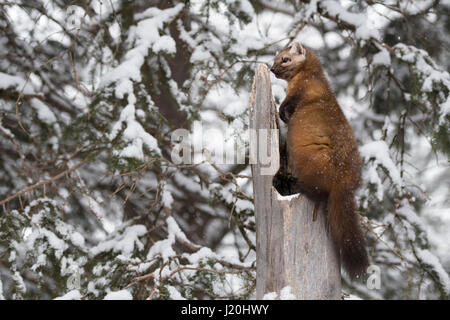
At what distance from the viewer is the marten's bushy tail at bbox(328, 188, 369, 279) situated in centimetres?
274

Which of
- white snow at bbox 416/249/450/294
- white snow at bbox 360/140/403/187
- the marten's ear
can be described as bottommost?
white snow at bbox 416/249/450/294

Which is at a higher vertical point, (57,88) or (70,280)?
(57,88)

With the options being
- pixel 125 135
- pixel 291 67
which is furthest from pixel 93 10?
pixel 291 67

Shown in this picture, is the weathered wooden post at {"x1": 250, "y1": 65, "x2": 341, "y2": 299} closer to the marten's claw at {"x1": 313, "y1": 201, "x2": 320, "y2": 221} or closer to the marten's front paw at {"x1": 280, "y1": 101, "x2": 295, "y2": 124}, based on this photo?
the marten's claw at {"x1": 313, "y1": 201, "x2": 320, "y2": 221}

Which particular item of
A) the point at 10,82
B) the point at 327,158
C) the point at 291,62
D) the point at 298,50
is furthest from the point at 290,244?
the point at 10,82

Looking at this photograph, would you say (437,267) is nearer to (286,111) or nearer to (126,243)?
(286,111)

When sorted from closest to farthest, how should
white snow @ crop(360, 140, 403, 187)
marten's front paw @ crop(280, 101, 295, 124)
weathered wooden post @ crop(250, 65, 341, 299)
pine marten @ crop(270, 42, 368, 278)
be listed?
weathered wooden post @ crop(250, 65, 341, 299), pine marten @ crop(270, 42, 368, 278), marten's front paw @ crop(280, 101, 295, 124), white snow @ crop(360, 140, 403, 187)

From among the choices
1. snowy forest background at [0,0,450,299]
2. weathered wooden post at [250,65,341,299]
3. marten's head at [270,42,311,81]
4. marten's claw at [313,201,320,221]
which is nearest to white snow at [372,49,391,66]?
snowy forest background at [0,0,450,299]

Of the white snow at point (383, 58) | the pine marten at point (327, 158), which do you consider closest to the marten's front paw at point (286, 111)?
the pine marten at point (327, 158)

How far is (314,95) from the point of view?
3.35 m

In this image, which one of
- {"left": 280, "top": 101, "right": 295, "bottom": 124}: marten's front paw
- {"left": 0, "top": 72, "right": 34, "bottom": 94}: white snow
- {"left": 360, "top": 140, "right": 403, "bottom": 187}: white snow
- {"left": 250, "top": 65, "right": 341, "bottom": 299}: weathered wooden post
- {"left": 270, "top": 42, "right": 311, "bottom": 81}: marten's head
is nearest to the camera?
{"left": 250, "top": 65, "right": 341, "bottom": 299}: weathered wooden post

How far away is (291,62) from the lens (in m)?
3.70

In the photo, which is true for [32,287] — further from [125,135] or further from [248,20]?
[248,20]
